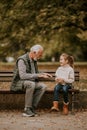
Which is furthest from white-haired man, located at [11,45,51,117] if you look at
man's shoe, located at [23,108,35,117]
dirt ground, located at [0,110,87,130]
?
dirt ground, located at [0,110,87,130]

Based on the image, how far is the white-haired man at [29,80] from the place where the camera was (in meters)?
10.8

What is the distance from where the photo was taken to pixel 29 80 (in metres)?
10.9

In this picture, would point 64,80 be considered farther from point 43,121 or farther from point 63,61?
point 43,121

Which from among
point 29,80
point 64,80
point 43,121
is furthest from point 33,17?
point 43,121

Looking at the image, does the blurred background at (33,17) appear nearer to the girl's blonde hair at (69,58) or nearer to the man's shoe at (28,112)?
the girl's blonde hair at (69,58)

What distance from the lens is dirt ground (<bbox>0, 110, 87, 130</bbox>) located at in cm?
946

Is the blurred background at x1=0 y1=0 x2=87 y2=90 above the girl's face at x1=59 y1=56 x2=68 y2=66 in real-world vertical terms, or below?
above

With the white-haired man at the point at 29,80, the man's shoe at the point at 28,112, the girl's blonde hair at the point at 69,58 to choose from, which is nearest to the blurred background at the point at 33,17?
the girl's blonde hair at the point at 69,58

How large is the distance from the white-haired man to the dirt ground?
294 mm

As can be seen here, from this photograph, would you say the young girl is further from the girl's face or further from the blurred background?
the blurred background

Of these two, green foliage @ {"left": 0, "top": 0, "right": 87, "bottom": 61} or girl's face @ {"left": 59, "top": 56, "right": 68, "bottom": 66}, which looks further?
green foliage @ {"left": 0, "top": 0, "right": 87, "bottom": 61}

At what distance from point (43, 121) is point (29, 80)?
1107 mm

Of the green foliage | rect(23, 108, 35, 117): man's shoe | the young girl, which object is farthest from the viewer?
the green foliage

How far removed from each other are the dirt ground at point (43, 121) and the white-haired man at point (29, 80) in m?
0.29
